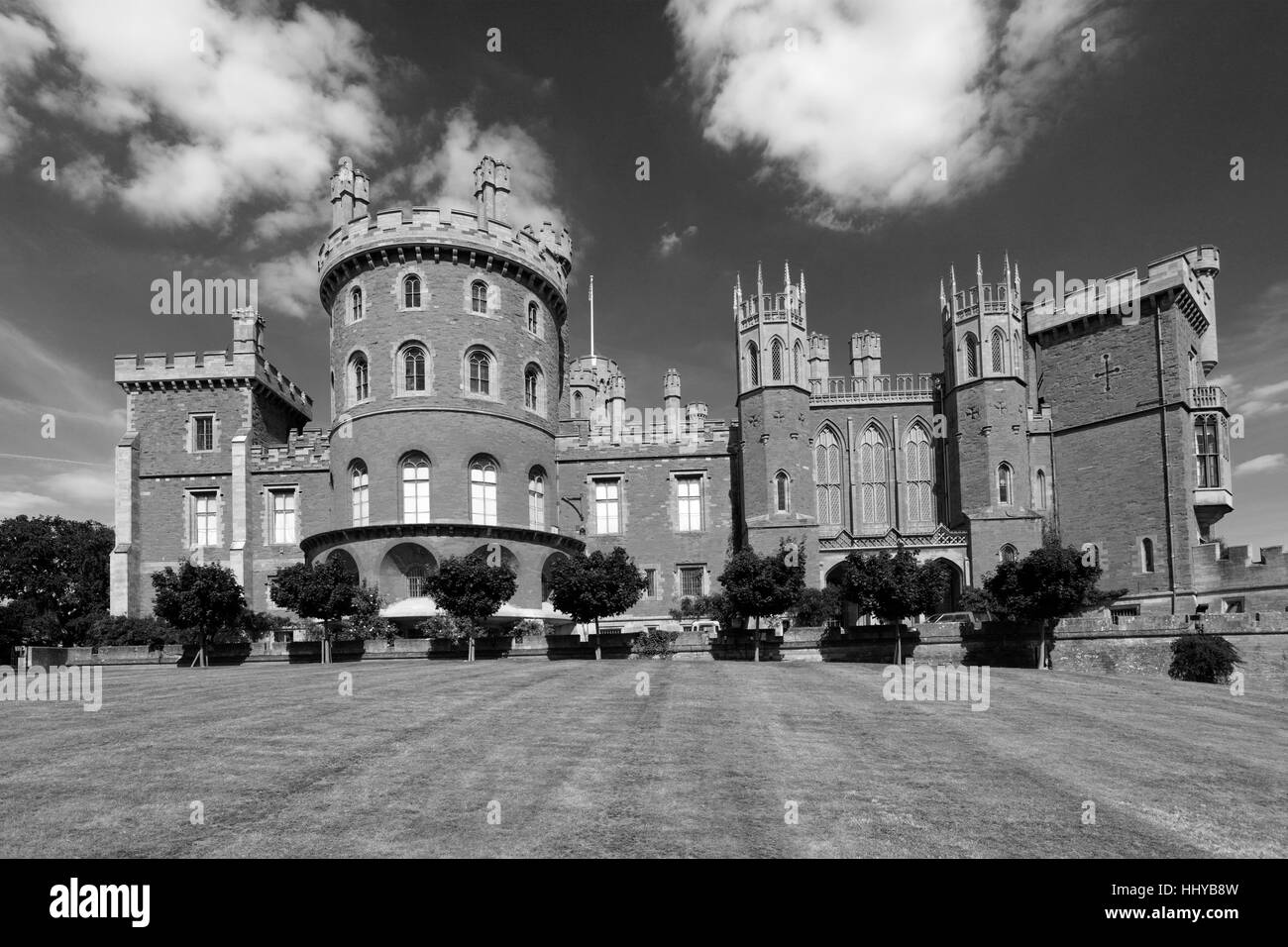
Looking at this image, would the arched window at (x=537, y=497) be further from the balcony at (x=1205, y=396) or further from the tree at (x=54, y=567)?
the tree at (x=54, y=567)

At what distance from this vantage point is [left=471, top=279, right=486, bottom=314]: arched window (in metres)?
40.5

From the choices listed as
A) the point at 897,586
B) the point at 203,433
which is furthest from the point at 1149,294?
the point at 203,433

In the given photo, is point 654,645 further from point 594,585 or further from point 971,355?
point 971,355

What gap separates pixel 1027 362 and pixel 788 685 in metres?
29.0

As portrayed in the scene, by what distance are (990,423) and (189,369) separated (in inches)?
1540

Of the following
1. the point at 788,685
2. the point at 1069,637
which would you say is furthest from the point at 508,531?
the point at 1069,637

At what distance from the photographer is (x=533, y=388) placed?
43188mm

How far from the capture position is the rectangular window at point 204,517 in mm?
43906

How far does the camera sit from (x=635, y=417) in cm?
6900

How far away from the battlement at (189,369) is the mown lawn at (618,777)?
28.6 meters

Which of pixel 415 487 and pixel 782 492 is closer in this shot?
pixel 415 487

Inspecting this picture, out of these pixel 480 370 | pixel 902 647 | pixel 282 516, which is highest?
pixel 480 370

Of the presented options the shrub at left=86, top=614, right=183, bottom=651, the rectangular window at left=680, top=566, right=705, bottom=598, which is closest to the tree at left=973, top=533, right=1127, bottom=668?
the rectangular window at left=680, top=566, right=705, bottom=598
